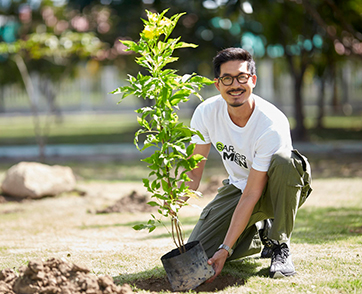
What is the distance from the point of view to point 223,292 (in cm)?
317

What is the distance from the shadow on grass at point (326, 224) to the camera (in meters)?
4.68

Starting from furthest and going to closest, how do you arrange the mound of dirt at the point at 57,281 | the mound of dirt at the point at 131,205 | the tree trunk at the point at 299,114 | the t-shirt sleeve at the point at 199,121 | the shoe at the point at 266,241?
1. the tree trunk at the point at 299,114
2. the mound of dirt at the point at 131,205
3. the shoe at the point at 266,241
4. the t-shirt sleeve at the point at 199,121
5. the mound of dirt at the point at 57,281

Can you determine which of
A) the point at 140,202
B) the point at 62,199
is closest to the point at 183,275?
the point at 140,202

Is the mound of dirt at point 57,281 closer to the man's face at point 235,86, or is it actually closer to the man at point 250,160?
the man at point 250,160

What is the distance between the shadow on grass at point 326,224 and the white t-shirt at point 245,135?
1277 mm

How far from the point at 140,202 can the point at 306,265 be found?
3.36m

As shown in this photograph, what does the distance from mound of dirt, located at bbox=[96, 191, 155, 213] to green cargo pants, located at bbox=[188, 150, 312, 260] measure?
266 centimetres

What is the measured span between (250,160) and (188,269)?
0.91 m

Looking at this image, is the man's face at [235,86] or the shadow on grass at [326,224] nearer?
the man's face at [235,86]

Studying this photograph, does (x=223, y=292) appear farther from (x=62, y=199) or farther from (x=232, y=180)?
(x=62, y=199)

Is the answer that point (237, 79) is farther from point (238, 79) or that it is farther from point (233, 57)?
point (233, 57)

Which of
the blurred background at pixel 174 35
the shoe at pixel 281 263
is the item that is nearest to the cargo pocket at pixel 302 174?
the shoe at pixel 281 263

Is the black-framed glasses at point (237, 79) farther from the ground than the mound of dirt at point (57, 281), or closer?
farther from the ground

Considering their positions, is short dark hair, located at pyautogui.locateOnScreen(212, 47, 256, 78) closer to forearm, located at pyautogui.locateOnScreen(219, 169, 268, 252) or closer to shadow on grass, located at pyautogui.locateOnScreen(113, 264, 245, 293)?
forearm, located at pyautogui.locateOnScreen(219, 169, 268, 252)
